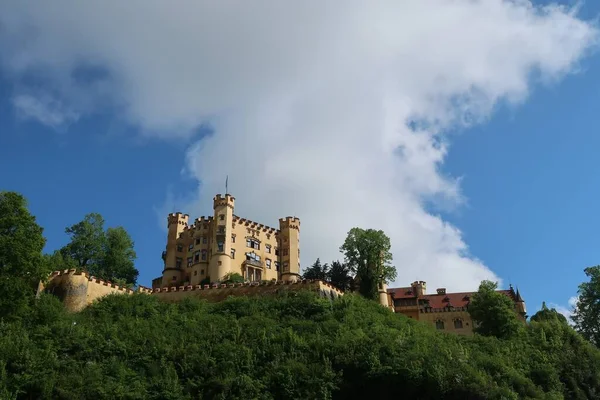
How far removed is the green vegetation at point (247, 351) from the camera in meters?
39.6

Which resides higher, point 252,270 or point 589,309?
point 252,270

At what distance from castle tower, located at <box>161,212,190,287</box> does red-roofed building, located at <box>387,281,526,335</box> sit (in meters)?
28.8

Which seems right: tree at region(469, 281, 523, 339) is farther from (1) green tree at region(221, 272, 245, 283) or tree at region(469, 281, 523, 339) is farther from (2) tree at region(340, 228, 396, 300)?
(1) green tree at region(221, 272, 245, 283)

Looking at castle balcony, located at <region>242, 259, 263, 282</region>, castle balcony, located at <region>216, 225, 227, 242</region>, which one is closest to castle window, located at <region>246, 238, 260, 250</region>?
castle balcony, located at <region>242, 259, 263, 282</region>

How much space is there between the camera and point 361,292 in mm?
71375

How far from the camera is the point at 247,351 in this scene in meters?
43.4

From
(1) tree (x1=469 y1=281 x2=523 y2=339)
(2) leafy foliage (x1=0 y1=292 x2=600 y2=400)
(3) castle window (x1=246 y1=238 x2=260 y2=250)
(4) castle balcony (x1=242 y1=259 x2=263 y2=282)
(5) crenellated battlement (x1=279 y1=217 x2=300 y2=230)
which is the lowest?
(2) leafy foliage (x1=0 y1=292 x2=600 y2=400)

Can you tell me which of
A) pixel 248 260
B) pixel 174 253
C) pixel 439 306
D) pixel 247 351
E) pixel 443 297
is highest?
pixel 174 253

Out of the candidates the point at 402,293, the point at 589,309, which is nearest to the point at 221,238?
the point at 402,293

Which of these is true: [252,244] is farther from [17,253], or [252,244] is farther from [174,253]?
[17,253]

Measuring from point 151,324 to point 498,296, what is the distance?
116 feet

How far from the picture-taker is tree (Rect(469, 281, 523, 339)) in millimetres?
60125

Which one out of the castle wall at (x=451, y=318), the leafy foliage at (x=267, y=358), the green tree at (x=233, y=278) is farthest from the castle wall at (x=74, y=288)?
the castle wall at (x=451, y=318)

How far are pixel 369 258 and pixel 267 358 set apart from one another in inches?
1239
